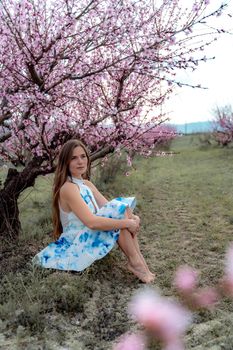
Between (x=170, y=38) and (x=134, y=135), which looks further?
(x=134, y=135)

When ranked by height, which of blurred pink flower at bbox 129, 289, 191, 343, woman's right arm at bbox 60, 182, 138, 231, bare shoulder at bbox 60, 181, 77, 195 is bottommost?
blurred pink flower at bbox 129, 289, 191, 343

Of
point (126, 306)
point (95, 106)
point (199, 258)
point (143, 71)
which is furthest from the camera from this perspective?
point (95, 106)

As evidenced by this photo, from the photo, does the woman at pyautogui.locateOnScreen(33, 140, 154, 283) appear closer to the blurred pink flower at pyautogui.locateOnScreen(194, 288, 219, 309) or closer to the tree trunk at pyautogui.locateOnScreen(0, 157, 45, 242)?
the blurred pink flower at pyautogui.locateOnScreen(194, 288, 219, 309)

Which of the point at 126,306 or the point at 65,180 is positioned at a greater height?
the point at 65,180

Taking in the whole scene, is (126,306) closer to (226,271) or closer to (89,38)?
(226,271)

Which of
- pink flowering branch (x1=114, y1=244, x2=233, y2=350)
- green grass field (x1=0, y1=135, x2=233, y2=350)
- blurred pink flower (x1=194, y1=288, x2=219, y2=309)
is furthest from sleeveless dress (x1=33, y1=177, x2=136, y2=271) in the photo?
blurred pink flower (x1=194, y1=288, x2=219, y2=309)

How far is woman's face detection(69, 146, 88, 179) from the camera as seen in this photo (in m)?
3.84

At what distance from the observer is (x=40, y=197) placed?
9727mm

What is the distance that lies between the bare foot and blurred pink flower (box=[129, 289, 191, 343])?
0.15 metres

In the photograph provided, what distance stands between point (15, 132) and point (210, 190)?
20.8 feet

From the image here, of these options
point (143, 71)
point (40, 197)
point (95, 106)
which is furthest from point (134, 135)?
point (40, 197)

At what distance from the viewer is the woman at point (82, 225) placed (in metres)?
3.67

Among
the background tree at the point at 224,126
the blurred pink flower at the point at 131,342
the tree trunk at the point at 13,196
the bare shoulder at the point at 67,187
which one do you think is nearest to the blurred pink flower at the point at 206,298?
the blurred pink flower at the point at 131,342

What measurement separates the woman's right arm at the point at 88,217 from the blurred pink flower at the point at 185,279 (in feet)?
2.12
